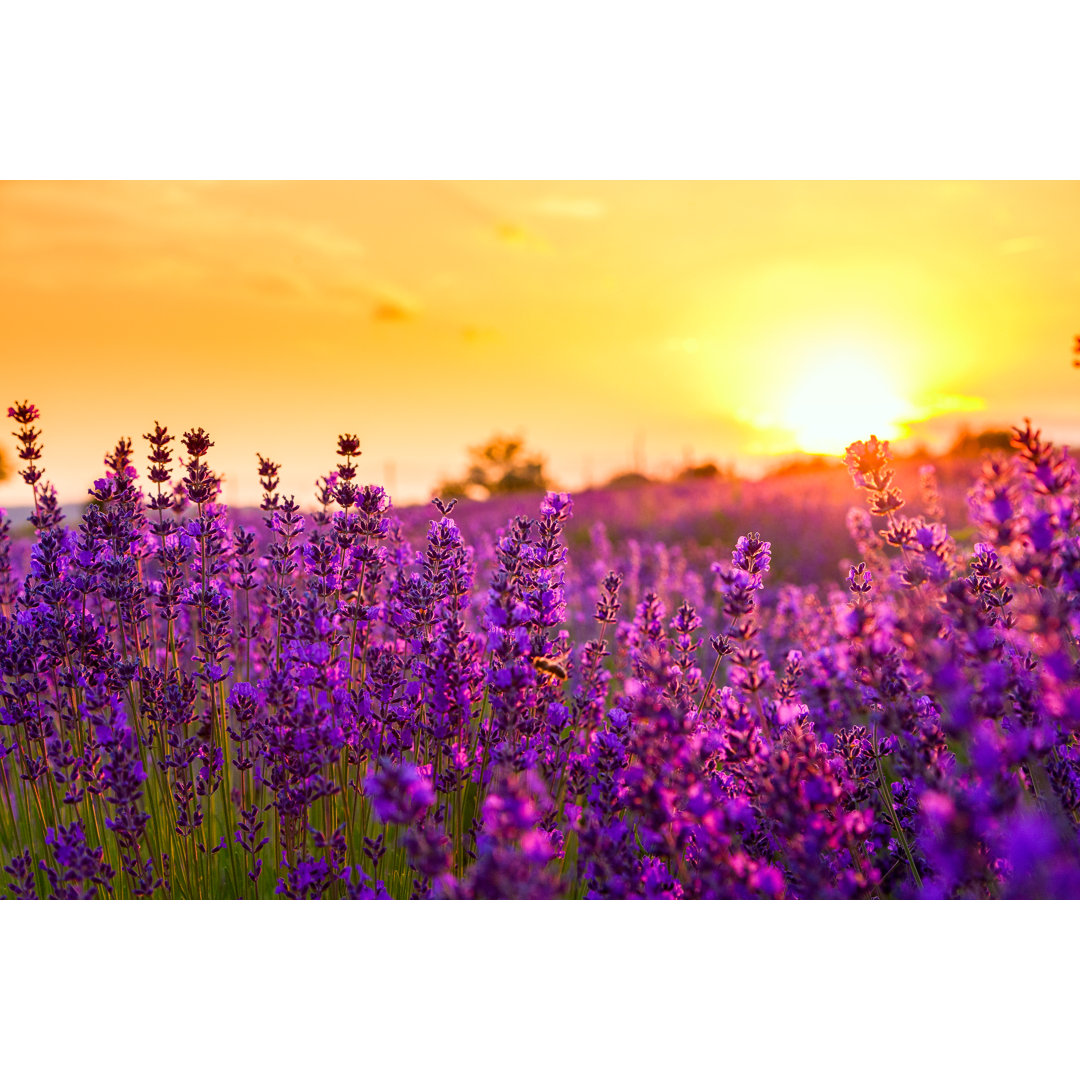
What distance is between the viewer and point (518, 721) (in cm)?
209

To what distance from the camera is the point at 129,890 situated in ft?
7.61

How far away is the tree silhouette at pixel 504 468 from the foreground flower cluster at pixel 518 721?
576 inches

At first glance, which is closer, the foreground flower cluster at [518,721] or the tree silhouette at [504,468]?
the foreground flower cluster at [518,721]

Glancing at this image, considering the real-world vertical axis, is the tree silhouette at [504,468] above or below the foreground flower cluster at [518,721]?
above

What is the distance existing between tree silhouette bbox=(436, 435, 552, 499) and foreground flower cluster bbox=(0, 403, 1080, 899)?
14.6 m

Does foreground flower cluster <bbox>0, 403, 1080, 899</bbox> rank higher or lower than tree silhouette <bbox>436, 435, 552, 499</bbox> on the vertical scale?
lower

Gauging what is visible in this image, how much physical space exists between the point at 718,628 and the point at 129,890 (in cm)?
433

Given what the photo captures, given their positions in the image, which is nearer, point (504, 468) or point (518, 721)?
point (518, 721)

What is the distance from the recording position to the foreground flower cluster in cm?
172

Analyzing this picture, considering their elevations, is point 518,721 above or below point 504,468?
below

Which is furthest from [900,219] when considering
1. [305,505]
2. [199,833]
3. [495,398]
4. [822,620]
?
[199,833]

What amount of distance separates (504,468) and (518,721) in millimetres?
16265

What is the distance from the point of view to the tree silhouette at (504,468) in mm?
17438

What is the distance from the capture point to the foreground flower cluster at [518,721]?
5.64 feet
